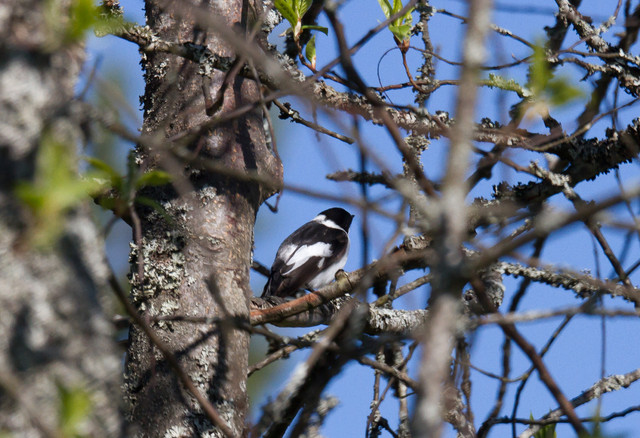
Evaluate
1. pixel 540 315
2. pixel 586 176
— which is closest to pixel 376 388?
pixel 586 176

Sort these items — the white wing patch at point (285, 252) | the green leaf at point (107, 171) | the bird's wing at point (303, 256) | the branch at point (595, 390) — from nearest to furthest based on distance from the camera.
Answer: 1. the green leaf at point (107, 171)
2. the branch at point (595, 390)
3. the bird's wing at point (303, 256)
4. the white wing patch at point (285, 252)

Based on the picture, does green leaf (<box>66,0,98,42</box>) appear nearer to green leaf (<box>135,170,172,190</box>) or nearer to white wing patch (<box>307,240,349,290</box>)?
green leaf (<box>135,170,172,190</box>)

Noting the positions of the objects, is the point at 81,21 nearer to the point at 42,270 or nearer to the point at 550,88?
the point at 42,270

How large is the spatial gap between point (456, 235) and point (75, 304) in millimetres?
641

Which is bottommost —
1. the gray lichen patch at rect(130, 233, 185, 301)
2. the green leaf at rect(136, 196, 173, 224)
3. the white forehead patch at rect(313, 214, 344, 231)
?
the green leaf at rect(136, 196, 173, 224)

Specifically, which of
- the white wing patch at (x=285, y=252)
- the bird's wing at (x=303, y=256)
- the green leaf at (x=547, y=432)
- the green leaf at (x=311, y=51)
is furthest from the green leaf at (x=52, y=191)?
the white wing patch at (x=285, y=252)

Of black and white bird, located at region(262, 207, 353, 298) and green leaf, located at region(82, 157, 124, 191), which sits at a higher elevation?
black and white bird, located at region(262, 207, 353, 298)

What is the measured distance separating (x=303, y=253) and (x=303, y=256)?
2.2 inches

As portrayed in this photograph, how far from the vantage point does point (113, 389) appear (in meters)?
1.17

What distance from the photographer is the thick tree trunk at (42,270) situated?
1.07 metres

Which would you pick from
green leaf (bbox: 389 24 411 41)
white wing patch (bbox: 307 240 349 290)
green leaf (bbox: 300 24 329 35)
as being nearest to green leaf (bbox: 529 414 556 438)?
green leaf (bbox: 389 24 411 41)

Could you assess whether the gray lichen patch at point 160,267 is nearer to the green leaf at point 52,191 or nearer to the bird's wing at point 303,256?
the green leaf at point 52,191

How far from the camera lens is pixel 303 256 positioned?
20.2ft

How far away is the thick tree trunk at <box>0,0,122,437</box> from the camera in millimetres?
1070
